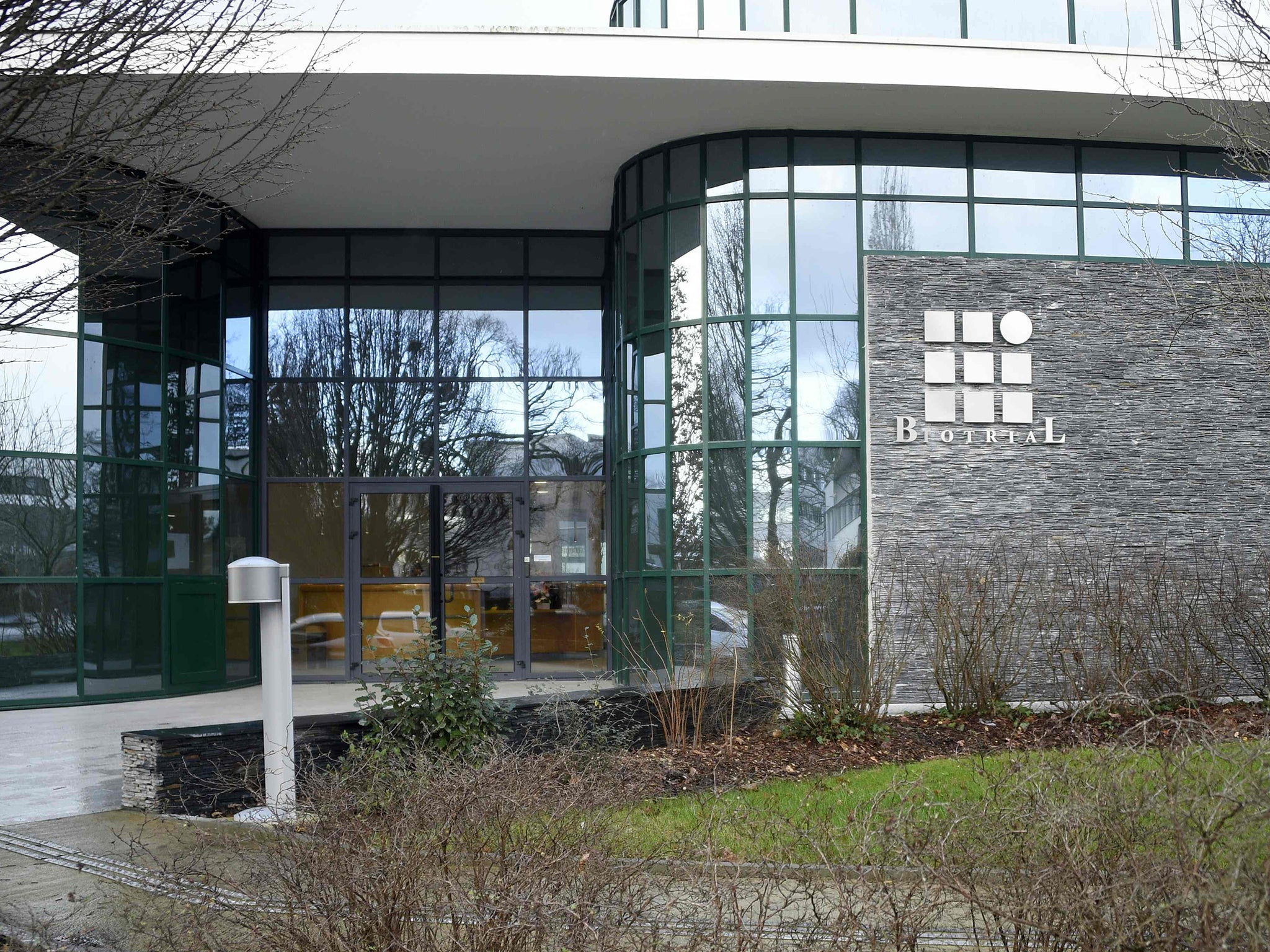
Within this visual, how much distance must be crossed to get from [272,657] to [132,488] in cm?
707

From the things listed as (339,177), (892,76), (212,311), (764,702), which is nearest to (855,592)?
(764,702)

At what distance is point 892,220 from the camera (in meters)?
12.6

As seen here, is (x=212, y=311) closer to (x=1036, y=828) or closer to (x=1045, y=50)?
(x=1045, y=50)

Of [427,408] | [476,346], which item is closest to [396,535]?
[427,408]

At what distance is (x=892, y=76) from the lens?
38.0 ft

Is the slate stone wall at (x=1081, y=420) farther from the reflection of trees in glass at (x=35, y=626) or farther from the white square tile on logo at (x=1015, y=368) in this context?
the reflection of trees in glass at (x=35, y=626)

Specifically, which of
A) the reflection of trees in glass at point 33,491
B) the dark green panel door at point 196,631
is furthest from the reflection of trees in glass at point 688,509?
the reflection of trees in glass at point 33,491

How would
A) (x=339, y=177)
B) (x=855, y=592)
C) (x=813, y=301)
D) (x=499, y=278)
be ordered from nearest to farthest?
1. (x=855, y=592)
2. (x=813, y=301)
3. (x=339, y=177)
4. (x=499, y=278)

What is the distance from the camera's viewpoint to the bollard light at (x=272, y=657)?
687 cm

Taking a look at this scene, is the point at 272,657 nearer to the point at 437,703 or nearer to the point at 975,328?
the point at 437,703

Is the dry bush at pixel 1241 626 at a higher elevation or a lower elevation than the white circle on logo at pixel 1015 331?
lower

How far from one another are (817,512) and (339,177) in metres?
6.56

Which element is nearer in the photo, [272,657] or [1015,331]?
[272,657]

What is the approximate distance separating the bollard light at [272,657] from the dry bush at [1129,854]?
4.12 meters
